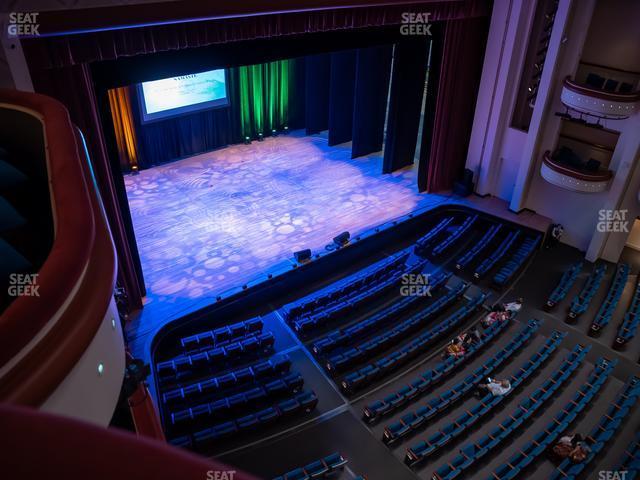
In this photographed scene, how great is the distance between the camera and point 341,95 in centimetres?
1611

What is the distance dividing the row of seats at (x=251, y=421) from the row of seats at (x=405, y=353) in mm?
774

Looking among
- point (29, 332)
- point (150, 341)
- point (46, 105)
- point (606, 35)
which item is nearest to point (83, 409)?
point (29, 332)

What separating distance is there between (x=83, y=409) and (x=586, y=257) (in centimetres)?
1283

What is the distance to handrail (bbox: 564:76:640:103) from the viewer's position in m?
10.2

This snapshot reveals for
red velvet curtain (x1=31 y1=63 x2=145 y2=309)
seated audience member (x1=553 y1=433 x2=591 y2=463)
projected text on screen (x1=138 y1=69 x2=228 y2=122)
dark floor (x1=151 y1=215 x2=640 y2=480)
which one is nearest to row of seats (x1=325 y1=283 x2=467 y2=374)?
dark floor (x1=151 y1=215 x2=640 y2=480)

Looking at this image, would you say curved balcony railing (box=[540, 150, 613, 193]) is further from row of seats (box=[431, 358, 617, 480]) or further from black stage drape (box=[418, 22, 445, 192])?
row of seats (box=[431, 358, 617, 480])

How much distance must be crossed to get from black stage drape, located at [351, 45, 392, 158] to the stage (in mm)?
490

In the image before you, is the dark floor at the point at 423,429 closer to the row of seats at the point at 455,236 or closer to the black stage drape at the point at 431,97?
the row of seats at the point at 455,236

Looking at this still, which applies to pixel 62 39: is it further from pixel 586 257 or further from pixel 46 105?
pixel 586 257

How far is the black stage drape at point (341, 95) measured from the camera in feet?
50.8

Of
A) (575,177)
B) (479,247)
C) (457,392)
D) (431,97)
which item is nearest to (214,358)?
(457,392)

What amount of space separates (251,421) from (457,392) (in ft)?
11.4

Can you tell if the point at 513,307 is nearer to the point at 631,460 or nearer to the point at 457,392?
the point at 457,392

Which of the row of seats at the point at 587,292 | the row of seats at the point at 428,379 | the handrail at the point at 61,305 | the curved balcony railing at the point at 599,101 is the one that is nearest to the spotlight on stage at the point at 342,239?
the row of seats at the point at 428,379
